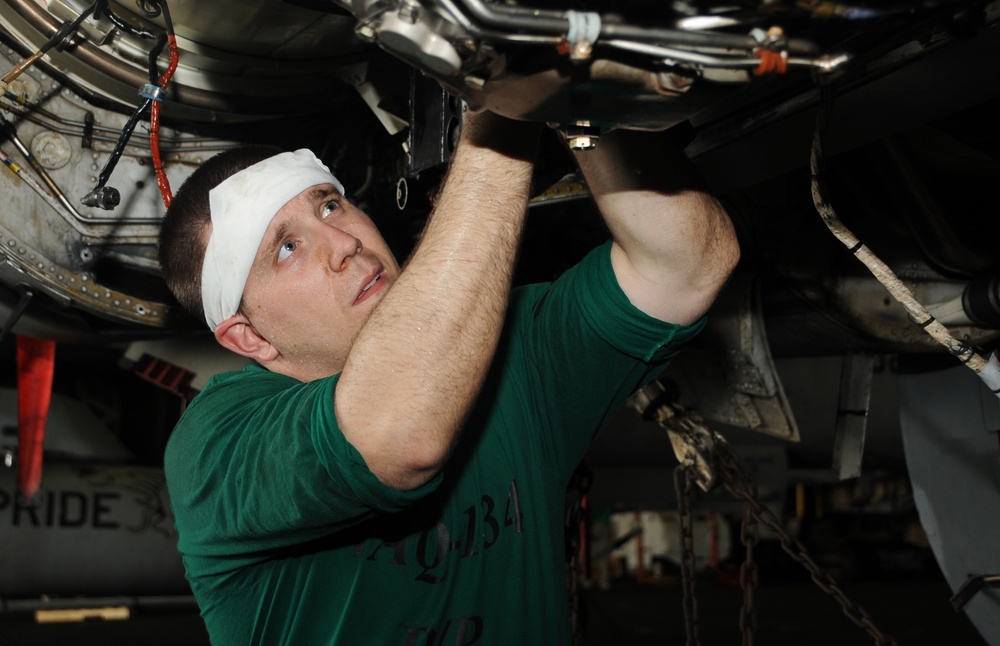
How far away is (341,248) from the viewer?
1362mm

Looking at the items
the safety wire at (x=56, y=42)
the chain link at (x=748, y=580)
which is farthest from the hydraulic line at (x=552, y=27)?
the chain link at (x=748, y=580)

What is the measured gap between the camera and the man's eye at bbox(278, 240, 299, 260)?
1397 mm

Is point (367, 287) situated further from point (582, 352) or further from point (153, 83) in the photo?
point (153, 83)

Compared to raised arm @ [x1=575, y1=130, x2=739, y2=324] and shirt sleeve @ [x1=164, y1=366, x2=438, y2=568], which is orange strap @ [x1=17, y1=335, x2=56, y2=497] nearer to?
shirt sleeve @ [x1=164, y1=366, x2=438, y2=568]

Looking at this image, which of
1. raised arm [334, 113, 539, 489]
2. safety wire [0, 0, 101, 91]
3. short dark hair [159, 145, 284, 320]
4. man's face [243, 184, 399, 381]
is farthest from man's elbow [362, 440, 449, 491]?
safety wire [0, 0, 101, 91]

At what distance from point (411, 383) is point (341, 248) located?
18.0 inches

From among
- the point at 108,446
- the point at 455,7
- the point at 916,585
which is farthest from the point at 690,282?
the point at 916,585

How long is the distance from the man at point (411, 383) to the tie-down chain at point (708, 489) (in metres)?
0.69

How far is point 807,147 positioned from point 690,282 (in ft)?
1.31

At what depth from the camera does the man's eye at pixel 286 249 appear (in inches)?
55.0

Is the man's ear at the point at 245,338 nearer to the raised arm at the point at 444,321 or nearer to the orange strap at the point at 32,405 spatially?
the raised arm at the point at 444,321

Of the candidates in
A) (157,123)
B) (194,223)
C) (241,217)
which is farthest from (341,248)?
(157,123)

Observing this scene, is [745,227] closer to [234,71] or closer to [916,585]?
[234,71]

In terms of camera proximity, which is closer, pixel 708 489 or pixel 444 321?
pixel 444 321
